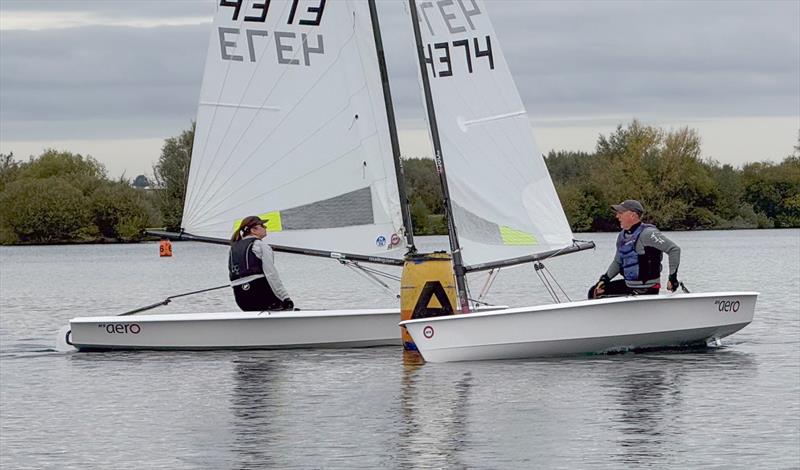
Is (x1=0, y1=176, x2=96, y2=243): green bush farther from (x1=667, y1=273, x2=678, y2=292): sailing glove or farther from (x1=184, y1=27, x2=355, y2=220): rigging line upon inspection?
(x1=667, y1=273, x2=678, y2=292): sailing glove

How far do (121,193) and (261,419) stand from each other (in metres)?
68.7

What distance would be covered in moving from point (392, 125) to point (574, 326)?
11.9 ft

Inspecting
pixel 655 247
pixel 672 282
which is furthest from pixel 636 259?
pixel 672 282

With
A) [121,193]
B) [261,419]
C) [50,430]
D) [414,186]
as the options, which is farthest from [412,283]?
[121,193]

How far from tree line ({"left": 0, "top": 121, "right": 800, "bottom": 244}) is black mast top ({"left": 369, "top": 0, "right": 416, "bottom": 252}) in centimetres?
5662

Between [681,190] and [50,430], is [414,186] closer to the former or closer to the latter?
[681,190]

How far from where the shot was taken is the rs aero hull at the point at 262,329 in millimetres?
19016

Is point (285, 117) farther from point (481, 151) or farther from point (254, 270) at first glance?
point (481, 151)

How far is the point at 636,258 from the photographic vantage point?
17406mm

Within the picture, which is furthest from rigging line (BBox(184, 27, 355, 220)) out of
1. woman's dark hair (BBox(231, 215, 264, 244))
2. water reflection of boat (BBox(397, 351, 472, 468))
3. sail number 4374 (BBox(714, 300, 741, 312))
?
sail number 4374 (BBox(714, 300, 741, 312))

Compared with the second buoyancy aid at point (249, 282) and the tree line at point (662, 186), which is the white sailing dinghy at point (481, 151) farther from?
the tree line at point (662, 186)

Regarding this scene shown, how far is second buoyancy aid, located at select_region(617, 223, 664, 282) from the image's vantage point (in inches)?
682

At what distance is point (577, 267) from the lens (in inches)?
Answer: 2079

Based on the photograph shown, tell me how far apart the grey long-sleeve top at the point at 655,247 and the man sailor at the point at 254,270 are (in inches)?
151
